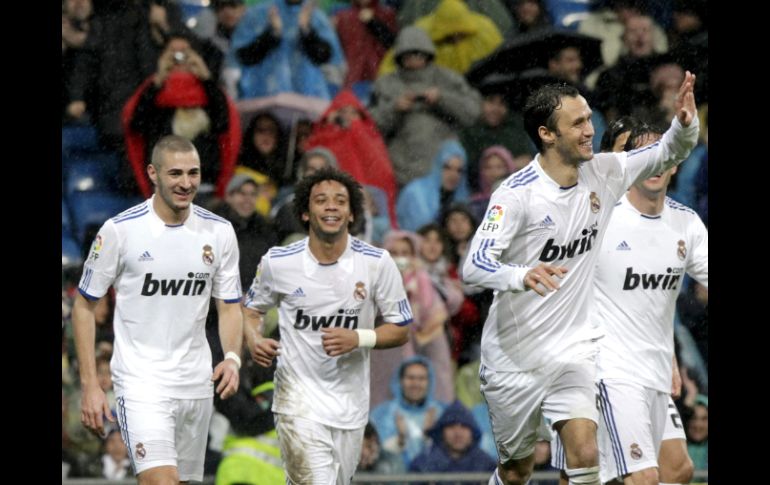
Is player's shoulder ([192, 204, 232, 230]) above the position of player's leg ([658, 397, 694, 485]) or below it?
above

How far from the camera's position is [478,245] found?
661 cm

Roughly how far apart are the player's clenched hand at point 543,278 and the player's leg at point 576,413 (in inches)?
32.4

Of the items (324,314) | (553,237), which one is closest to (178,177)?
(324,314)

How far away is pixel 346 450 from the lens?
751cm

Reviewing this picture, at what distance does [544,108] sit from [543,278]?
3.90ft

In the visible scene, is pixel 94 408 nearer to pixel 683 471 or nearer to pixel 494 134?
pixel 683 471

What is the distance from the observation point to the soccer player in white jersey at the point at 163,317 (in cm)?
709

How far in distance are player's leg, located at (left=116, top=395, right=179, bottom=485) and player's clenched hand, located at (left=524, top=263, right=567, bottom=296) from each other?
2182 millimetres

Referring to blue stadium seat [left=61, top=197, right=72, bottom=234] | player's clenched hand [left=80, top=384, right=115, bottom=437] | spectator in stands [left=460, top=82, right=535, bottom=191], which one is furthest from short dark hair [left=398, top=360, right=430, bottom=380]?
player's clenched hand [left=80, top=384, right=115, bottom=437]

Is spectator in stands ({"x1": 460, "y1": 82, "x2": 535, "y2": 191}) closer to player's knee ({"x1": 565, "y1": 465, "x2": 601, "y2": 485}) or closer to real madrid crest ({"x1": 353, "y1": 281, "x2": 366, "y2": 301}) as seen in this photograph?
real madrid crest ({"x1": 353, "y1": 281, "x2": 366, "y2": 301})

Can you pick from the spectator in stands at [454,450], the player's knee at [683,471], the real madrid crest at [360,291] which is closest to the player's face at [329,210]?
the real madrid crest at [360,291]

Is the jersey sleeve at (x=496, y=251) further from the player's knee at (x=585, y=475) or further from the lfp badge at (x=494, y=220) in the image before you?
the player's knee at (x=585, y=475)

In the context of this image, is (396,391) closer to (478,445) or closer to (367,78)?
(478,445)

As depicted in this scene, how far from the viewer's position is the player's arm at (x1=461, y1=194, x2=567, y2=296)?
242 inches
